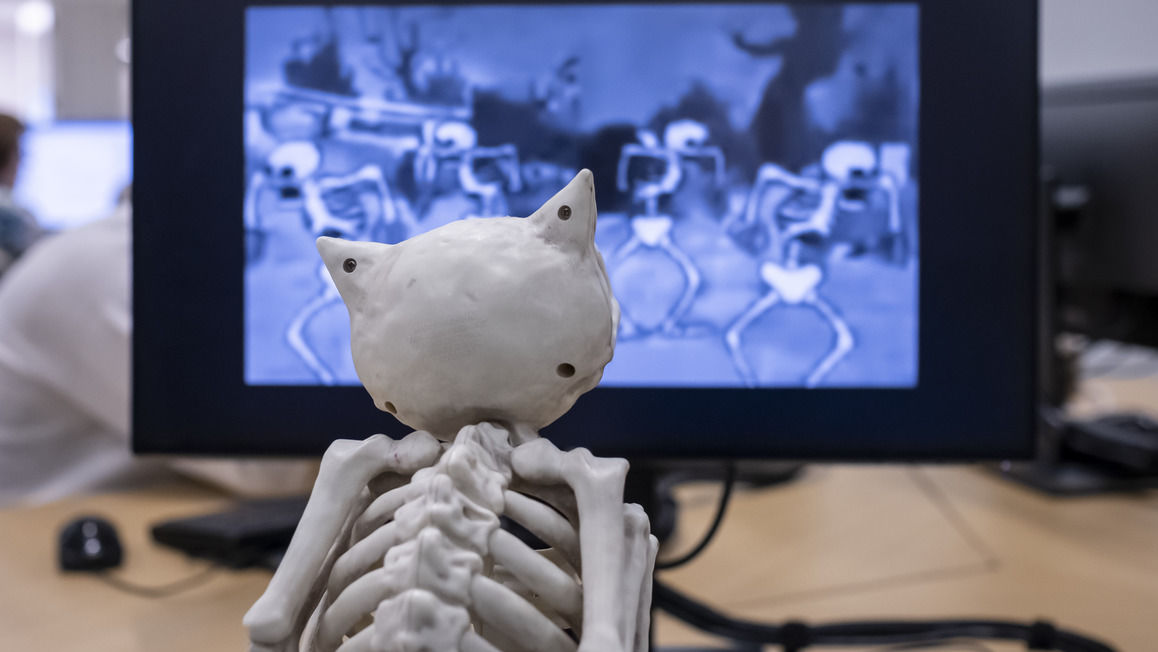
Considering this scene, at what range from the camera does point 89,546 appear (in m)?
0.84

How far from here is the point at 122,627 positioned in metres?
0.73

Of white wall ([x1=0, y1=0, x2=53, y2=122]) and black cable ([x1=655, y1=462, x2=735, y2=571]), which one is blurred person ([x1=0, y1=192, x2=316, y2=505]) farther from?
white wall ([x1=0, y1=0, x2=53, y2=122])

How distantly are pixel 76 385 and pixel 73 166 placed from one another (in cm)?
205

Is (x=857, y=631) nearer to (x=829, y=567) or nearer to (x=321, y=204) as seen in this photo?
(x=829, y=567)

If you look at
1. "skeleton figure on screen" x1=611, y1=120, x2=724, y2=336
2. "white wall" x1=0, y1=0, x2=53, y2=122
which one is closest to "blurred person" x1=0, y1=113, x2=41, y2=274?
"skeleton figure on screen" x1=611, y1=120, x2=724, y2=336

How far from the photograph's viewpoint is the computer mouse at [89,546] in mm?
831

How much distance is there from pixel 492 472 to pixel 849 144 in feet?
1.26

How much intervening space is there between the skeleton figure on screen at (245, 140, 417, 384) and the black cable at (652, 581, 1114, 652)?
305 mm

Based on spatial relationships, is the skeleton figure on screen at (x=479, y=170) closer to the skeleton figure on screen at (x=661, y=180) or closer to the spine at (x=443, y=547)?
the skeleton figure on screen at (x=661, y=180)

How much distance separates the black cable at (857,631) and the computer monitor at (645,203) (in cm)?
12

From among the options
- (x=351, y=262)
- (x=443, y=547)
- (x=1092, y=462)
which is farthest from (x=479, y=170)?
(x=1092, y=462)

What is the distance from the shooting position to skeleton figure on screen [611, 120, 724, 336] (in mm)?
634

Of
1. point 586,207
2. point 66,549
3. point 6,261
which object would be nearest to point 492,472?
point 586,207

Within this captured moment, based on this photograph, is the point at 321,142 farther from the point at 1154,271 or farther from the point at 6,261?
the point at 6,261
